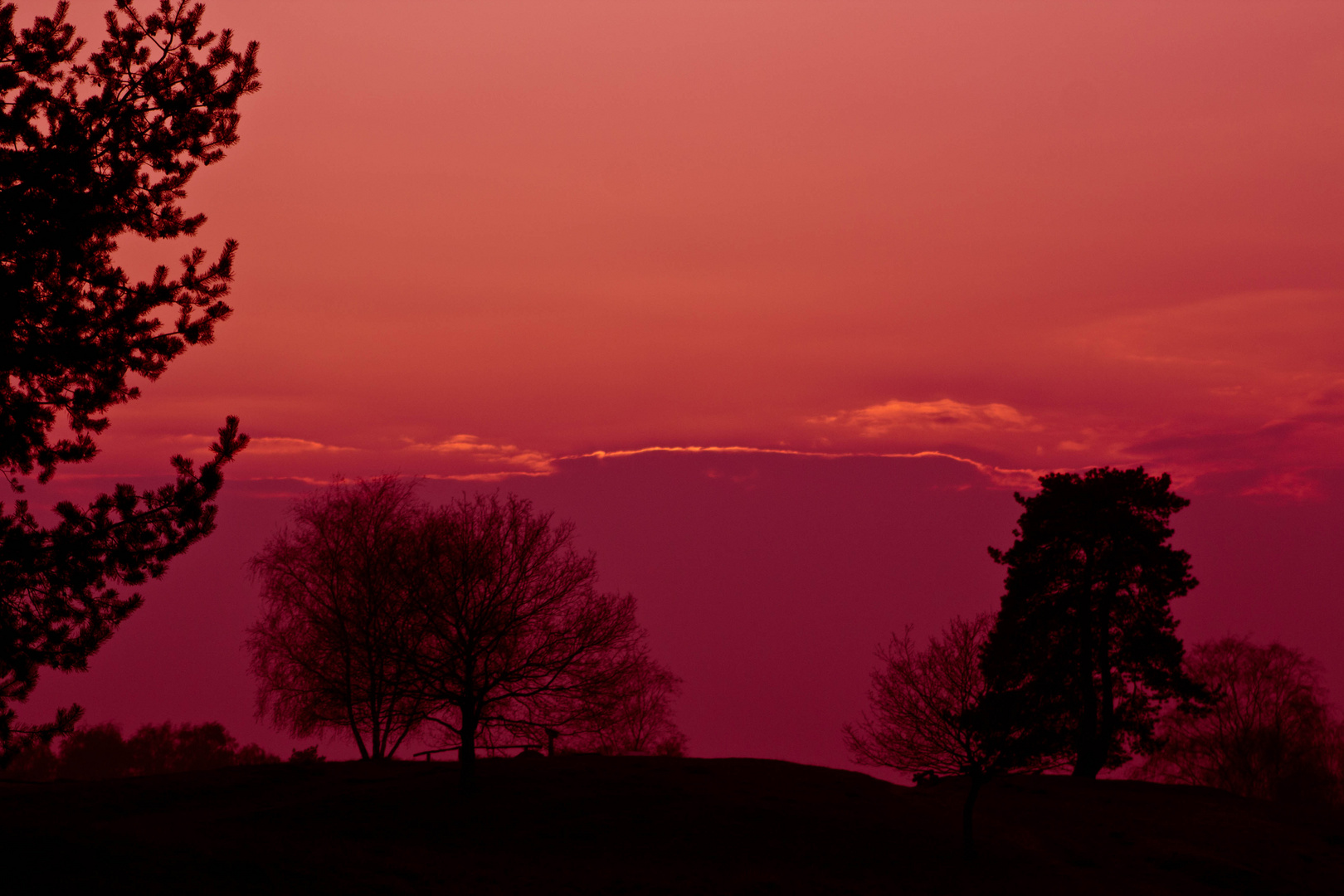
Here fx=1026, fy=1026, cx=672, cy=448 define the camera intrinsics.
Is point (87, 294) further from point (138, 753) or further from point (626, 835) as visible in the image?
point (138, 753)

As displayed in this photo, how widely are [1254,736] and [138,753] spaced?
3642 inches

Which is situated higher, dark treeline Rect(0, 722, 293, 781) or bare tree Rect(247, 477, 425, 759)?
bare tree Rect(247, 477, 425, 759)

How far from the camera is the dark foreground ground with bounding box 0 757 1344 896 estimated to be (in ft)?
71.7

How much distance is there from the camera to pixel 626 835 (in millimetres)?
30266

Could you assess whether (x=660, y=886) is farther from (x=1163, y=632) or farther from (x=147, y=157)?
(x=1163, y=632)

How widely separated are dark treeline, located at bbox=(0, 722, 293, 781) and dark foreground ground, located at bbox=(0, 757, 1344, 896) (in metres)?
65.5

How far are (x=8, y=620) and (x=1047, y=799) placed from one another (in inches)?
1430

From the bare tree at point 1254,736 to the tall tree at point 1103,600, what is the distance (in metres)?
19.3

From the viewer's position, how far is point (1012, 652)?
123 feet

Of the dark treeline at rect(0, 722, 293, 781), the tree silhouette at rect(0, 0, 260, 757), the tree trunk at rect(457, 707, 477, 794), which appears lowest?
the dark treeline at rect(0, 722, 293, 781)

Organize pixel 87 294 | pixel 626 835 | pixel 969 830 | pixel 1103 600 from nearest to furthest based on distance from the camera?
pixel 87 294 < pixel 626 835 < pixel 969 830 < pixel 1103 600

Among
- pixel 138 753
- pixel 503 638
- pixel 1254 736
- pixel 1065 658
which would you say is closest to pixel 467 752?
pixel 503 638

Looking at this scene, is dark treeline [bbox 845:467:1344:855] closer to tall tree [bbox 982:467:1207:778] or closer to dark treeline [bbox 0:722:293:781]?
tall tree [bbox 982:467:1207:778]

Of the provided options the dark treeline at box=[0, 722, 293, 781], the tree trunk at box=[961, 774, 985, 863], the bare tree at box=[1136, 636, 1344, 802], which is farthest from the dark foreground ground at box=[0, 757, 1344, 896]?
the dark treeline at box=[0, 722, 293, 781]
